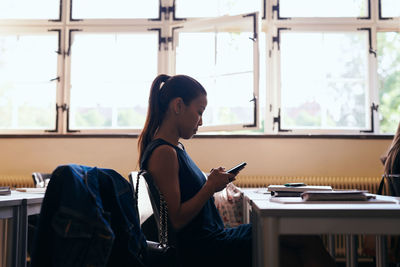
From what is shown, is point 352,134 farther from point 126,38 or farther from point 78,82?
point 78,82

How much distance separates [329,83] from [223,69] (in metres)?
0.92

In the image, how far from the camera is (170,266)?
1.42 m

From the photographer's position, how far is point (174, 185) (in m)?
1.44

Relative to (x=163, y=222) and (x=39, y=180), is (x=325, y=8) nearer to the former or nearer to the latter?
(x=39, y=180)

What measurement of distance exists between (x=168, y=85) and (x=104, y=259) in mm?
836

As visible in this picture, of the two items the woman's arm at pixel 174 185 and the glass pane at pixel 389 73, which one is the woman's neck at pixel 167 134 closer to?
the woman's arm at pixel 174 185

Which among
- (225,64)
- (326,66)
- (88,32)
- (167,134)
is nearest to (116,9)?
(88,32)

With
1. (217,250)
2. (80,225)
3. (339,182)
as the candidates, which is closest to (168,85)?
(217,250)

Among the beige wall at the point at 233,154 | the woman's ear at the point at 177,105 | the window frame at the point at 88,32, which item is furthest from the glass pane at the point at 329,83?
the woman's ear at the point at 177,105

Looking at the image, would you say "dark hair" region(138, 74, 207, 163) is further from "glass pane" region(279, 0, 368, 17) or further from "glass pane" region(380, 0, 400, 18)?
"glass pane" region(380, 0, 400, 18)

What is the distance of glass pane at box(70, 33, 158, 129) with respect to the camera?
3.93 m

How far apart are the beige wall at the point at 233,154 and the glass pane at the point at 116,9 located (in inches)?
44.3

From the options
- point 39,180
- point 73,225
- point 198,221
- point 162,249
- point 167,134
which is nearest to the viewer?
point 73,225

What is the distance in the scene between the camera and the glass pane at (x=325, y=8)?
12.8ft
